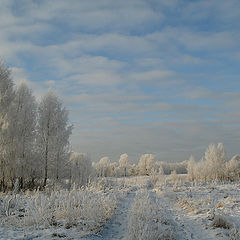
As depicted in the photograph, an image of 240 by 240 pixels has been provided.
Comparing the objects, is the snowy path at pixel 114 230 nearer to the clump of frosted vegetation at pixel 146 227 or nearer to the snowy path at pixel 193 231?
the clump of frosted vegetation at pixel 146 227

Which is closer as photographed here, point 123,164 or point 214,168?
point 214,168

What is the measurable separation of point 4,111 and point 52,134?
15.3ft

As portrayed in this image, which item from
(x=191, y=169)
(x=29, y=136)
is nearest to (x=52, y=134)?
(x=29, y=136)

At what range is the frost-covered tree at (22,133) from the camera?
72.2 feet

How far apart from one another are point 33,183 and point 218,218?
63.1 feet

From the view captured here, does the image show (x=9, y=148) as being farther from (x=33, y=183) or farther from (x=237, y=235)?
(x=237, y=235)

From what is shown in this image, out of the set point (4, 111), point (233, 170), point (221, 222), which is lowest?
point (233, 170)

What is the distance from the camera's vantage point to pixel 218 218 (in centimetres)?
802

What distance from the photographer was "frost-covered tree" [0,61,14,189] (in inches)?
818

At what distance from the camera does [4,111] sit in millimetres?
21359

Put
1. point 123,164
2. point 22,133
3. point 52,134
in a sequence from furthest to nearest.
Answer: point 123,164 → point 52,134 → point 22,133

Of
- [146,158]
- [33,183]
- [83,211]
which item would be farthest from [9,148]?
[146,158]

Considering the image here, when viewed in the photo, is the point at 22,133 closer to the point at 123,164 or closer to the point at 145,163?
the point at 123,164

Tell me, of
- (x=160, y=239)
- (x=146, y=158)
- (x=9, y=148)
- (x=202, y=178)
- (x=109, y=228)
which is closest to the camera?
(x=160, y=239)
